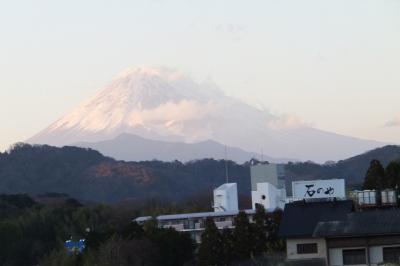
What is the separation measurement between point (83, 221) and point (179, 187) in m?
102

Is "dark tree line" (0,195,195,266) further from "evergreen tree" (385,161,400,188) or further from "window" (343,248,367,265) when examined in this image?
"window" (343,248,367,265)

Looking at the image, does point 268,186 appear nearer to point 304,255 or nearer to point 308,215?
point 308,215

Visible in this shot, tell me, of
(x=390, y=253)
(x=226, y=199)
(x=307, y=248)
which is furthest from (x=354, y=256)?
(x=226, y=199)

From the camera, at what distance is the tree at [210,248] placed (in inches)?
1872

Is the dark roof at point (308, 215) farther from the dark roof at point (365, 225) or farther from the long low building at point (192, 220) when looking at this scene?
the long low building at point (192, 220)

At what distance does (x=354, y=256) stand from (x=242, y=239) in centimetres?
1002

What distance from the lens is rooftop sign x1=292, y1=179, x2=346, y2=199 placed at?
160 ft

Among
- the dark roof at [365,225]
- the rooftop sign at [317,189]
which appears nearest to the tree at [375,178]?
the rooftop sign at [317,189]

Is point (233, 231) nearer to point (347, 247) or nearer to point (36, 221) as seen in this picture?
point (347, 247)

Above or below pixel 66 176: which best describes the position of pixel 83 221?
below

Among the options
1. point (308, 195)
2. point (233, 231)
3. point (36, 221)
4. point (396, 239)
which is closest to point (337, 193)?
point (308, 195)

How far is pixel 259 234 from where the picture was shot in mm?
47562

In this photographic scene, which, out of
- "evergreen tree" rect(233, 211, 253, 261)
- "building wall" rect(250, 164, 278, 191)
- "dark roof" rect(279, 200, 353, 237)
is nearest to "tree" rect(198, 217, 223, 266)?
"evergreen tree" rect(233, 211, 253, 261)

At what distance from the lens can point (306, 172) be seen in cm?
18212
